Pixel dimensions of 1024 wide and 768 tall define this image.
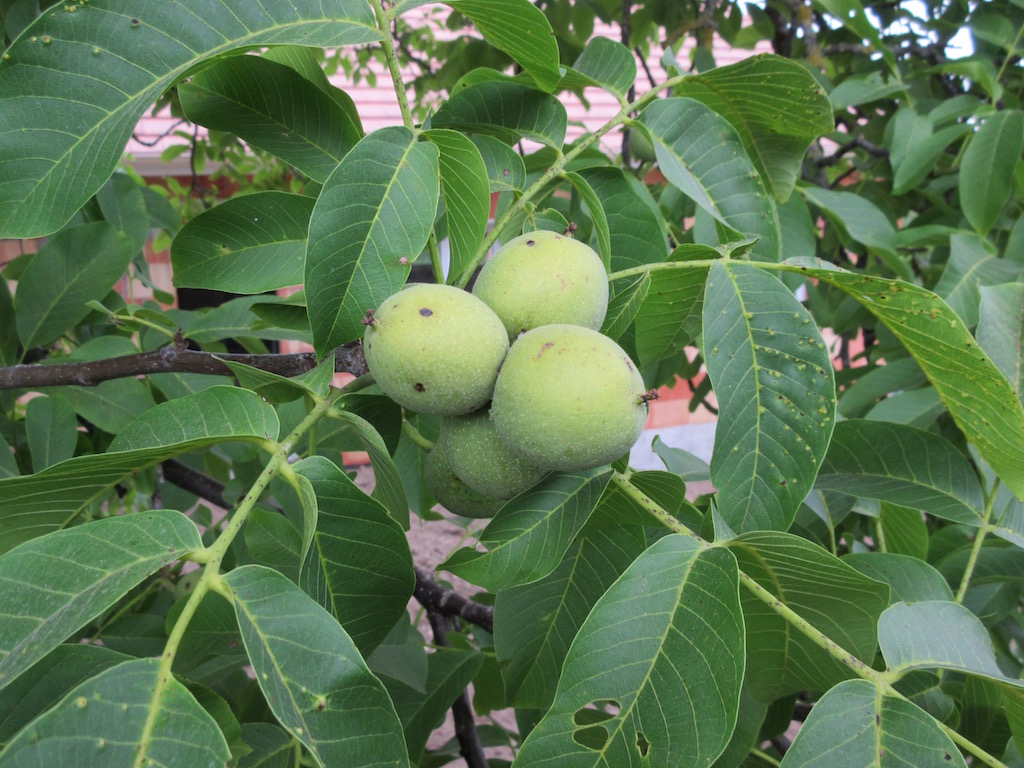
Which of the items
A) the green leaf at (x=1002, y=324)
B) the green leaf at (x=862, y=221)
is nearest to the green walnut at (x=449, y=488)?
the green leaf at (x=1002, y=324)

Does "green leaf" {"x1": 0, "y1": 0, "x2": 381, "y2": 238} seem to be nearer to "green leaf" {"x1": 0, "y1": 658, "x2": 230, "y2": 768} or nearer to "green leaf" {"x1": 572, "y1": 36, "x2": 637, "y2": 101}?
"green leaf" {"x1": 0, "y1": 658, "x2": 230, "y2": 768}

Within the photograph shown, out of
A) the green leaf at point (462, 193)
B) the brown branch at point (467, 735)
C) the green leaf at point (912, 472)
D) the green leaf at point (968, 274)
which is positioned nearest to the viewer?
→ the green leaf at point (462, 193)

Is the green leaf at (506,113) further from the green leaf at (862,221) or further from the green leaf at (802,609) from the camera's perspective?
the green leaf at (862,221)

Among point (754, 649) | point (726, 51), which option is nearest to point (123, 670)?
point (754, 649)

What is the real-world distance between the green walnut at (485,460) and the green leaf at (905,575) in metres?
0.52

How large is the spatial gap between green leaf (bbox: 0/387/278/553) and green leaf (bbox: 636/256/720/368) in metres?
0.54

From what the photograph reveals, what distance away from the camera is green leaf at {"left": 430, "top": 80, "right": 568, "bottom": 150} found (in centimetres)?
114

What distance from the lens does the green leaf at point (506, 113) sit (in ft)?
3.74

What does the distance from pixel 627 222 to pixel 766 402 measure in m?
0.43

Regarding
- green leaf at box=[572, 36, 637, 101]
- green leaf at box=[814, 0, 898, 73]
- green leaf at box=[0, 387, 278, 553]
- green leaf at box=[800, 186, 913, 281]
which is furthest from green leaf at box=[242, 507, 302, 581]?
green leaf at box=[814, 0, 898, 73]

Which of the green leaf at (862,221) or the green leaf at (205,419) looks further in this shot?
the green leaf at (862,221)

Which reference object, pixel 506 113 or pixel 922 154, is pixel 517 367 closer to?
pixel 506 113

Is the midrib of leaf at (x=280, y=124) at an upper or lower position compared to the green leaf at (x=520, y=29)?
lower

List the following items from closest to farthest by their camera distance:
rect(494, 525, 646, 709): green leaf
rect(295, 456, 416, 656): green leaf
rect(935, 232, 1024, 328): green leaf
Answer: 1. rect(295, 456, 416, 656): green leaf
2. rect(494, 525, 646, 709): green leaf
3. rect(935, 232, 1024, 328): green leaf
